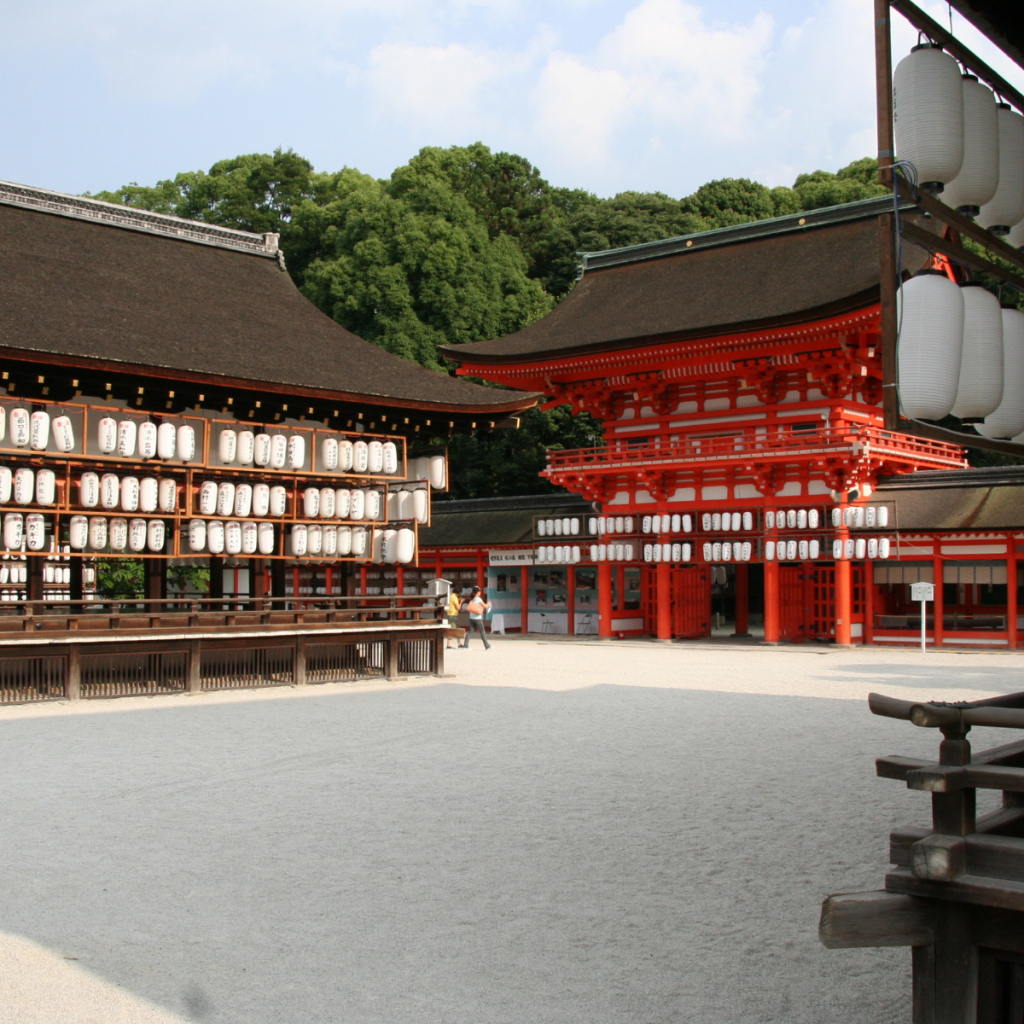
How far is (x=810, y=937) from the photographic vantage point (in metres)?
4.88

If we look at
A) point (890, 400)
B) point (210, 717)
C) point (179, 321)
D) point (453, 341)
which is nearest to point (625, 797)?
point (890, 400)

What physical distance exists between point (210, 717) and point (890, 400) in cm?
973

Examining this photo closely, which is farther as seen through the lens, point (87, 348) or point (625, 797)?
point (87, 348)

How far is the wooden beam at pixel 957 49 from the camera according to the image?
4648mm

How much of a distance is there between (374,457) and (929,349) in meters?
12.8

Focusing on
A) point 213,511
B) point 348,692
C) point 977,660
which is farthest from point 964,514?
point 213,511

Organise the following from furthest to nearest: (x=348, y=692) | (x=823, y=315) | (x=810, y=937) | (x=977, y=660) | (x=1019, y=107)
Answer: (x=823, y=315)
(x=977, y=660)
(x=348, y=692)
(x=1019, y=107)
(x=810, y=937)

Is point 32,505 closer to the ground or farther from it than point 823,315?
closer to the ground

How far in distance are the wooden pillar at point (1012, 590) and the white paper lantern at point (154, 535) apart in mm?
15995

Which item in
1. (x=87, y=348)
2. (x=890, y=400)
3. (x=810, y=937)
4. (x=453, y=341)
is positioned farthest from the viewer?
(x=453, y=341)

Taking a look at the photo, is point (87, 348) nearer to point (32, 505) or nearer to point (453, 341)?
point (32, 505)

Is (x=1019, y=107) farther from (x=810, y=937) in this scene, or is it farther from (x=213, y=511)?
(x=213, y=511)

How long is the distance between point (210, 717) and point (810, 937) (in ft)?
29.1

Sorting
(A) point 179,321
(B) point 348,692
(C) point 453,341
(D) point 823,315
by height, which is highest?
(C) point 453,341
